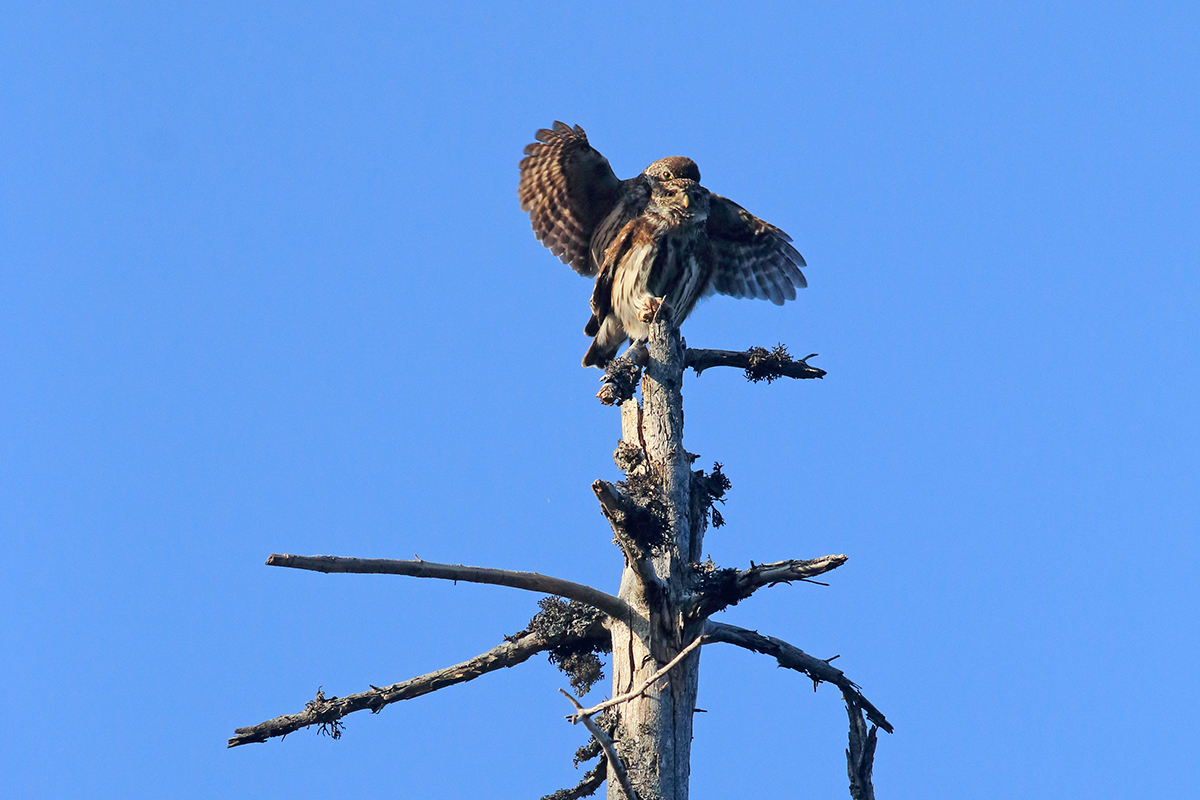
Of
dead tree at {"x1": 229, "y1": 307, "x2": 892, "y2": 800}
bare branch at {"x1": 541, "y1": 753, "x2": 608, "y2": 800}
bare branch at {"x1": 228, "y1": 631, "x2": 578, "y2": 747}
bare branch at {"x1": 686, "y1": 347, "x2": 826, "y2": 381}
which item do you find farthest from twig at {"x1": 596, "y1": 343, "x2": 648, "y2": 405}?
bare branch at {"x1": 541, "y1": 753, "x2": 608, "y2": 800}

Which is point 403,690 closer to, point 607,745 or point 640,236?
point 607,745

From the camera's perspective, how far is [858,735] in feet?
20.8

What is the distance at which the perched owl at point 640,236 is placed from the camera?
8.98 meters

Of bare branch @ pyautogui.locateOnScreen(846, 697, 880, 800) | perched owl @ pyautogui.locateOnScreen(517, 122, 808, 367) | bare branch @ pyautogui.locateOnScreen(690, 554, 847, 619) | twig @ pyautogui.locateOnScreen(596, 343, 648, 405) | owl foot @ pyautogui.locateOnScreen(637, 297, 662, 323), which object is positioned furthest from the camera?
perched owl @ pyautogui.locateOnScreen(517, 122, 808, 367)

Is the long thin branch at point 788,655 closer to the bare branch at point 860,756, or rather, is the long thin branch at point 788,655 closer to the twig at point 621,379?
the bare branch at point 860,756

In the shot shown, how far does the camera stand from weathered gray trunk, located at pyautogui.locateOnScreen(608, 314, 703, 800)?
5789 mm

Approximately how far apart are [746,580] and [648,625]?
597 millimetres

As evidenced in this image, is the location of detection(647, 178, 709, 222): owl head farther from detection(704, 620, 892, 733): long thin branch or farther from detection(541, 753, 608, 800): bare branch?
detection(541, 753, 608, 800): bare branch

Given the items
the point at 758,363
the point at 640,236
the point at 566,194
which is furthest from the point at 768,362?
the point at 566,194

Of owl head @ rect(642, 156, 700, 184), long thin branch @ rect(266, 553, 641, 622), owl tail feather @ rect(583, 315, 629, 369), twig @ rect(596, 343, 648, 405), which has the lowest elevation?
long thin branch @ rect(266, 553, 641, 622)

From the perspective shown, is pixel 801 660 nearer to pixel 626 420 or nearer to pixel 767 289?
pixel 626 420

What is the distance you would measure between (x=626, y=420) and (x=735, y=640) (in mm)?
1472

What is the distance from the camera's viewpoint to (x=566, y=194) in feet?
32.7

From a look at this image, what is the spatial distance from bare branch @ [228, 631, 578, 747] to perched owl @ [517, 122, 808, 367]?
3.07 metres
